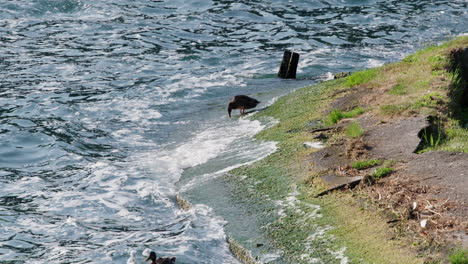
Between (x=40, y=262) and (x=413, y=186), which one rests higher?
(x=413, y=186)

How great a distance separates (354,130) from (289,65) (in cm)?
745

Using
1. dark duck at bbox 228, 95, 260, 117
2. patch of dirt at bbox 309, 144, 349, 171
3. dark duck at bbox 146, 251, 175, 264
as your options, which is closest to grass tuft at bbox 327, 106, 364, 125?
patch of dirt at bbox 309, 144, 349, 171

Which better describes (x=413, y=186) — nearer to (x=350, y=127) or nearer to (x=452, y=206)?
(x=452, y=206)

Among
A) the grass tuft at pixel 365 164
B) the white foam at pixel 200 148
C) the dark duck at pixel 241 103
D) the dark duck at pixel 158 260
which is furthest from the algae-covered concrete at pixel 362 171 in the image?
the dark duck at pixel 158 260

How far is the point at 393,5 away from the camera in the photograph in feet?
91.4

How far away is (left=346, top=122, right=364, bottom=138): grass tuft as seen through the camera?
1075 centimetres

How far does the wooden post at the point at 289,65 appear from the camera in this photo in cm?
1797

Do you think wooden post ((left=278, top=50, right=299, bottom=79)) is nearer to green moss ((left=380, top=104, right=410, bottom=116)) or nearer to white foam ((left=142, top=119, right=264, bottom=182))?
white foam ((left=142, top=119, right=264, bottom=182))

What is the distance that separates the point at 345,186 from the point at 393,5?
19.9 m

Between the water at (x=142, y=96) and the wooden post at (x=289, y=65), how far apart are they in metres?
0.53

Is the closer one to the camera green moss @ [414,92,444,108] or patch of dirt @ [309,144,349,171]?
patch of dirt @ [309,144,349,171]

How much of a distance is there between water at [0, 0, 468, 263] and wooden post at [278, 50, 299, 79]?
20.8 inches

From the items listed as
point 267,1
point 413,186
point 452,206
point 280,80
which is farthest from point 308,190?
point 267,1

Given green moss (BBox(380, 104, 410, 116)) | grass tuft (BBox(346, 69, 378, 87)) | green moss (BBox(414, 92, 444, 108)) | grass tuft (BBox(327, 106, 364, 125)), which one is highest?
green moss (BBox(414, 92, 444, 108))
